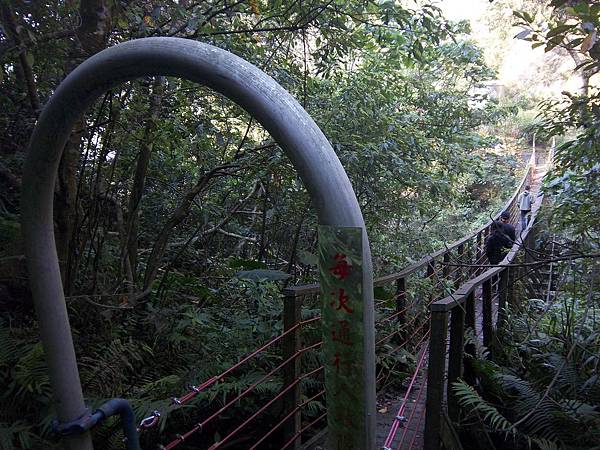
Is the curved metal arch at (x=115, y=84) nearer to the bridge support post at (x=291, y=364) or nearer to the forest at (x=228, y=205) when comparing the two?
the forest at (x=228, y=205)

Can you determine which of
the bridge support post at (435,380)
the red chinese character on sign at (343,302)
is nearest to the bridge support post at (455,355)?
the bridge support post at (435,380)

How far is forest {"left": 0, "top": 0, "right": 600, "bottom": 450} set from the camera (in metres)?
2.71

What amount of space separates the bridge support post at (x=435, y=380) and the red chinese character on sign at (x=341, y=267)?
5.90 ft

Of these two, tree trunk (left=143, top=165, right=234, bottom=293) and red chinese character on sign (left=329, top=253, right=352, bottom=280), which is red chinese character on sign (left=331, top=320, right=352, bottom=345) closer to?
red chinese character on sign (left=329, top=253, right=352, bottom=280)

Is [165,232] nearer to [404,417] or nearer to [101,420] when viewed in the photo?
[404,417]

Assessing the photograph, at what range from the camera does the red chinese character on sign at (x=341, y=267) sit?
28.5 inches

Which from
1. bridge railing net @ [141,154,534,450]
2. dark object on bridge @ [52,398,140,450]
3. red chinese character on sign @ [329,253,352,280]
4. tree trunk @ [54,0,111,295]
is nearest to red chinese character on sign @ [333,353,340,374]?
red chinese character on sign @ [329,253,352,280]

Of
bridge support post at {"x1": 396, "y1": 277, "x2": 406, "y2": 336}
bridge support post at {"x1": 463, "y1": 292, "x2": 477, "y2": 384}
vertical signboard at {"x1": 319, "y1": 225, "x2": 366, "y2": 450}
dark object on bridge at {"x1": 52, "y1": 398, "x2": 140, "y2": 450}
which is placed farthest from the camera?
bridge support post at {"x1": 396, "y1": 277, "x2": 406, "y2": 336}

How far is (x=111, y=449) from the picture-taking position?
7.91 feet

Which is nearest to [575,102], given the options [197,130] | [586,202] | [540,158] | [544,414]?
[586,202]

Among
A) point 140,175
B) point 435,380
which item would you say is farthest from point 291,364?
point 140,175

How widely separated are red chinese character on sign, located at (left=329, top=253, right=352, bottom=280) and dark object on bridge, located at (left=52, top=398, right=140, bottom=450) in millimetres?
683

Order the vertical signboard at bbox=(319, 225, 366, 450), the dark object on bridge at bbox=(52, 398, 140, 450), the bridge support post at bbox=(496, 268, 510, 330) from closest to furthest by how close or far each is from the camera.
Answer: the vertical signboard at bbox=(319, 225, 366, 450)
the dark object on bridge at bbox=(52, 398, 140, 450)
the bridge support post at bbox=(496, 268, 510, 330)

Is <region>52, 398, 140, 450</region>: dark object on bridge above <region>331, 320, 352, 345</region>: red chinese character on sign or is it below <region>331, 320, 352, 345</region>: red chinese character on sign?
below
